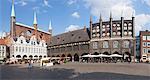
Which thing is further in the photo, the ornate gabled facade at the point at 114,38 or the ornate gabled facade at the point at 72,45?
the ornate gabled facade at the point at 72,45

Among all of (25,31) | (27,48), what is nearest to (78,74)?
(27,48)

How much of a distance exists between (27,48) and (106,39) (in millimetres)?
23456

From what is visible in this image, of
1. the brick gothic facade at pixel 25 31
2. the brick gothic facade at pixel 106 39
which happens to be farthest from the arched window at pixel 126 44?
the brick gothic facade at pixel 25 31

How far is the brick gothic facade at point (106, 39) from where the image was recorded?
55094 mm

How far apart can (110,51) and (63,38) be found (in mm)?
18152

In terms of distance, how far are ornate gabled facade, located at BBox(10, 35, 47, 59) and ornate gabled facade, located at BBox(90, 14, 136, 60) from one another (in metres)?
19.0

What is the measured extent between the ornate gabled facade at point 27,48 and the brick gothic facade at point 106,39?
1079 cm

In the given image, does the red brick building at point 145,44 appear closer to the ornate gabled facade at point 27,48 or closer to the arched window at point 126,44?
the arched window at point 126,44

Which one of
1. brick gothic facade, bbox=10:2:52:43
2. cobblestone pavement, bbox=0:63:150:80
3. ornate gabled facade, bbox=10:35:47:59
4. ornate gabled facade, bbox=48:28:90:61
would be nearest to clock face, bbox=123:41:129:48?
ornate gabled facade, bbox=48:28:90:61

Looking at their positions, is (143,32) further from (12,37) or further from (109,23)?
(12,37)

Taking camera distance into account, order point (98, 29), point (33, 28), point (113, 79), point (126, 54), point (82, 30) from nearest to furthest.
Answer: point (113, 79)
point (126, 54)
point (98, 29)
point (82, 30)
point (33, 28)

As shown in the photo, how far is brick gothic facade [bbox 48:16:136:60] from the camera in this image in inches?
2169

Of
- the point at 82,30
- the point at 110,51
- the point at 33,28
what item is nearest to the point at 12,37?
the point at 33,28

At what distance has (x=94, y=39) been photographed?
193 feet
